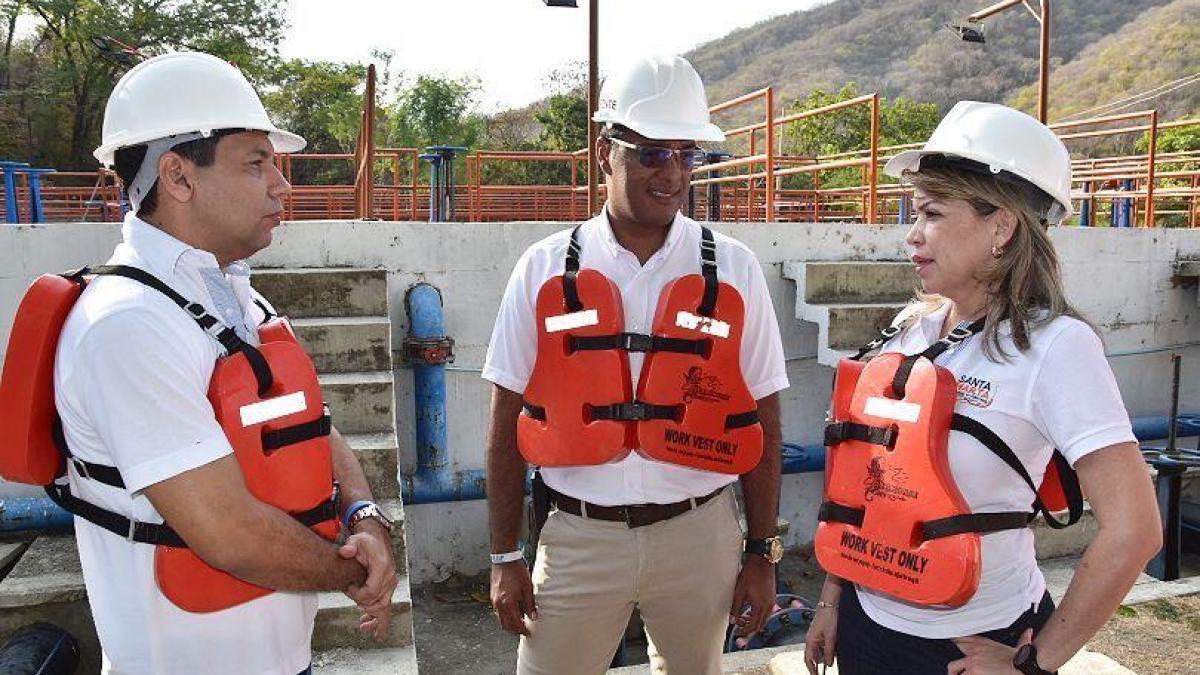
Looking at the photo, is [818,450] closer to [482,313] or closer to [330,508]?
[482,313]

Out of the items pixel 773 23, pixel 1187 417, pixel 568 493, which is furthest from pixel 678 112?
pixel 773 23

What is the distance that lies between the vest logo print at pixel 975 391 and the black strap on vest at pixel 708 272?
76cm

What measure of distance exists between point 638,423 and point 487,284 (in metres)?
3.25

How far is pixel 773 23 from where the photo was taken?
137 metres

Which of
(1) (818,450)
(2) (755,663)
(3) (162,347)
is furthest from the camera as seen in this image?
(1) (818,450)

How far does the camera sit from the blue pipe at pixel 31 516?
405cm

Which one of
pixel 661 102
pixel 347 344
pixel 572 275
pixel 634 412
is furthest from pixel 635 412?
Answer: pixel 347 344

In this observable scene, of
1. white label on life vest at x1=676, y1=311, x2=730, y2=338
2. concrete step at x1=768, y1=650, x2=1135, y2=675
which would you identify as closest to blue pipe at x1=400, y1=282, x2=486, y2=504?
concrete step at x1=768, y1=650, x2=1135, y2=675

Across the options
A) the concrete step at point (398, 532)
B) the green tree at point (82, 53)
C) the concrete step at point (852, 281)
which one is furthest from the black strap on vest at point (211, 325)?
the green tree at point (82, 53)

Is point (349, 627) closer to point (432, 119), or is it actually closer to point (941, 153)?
point (941, 153)

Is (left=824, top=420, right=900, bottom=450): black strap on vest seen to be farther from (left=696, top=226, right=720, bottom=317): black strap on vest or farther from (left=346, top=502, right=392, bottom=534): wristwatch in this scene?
(left=346, top=502, right=392, bottom=534): wristwatch

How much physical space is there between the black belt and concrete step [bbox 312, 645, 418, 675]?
1269 mm

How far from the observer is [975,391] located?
1.72 metres

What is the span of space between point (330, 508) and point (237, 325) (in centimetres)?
42
